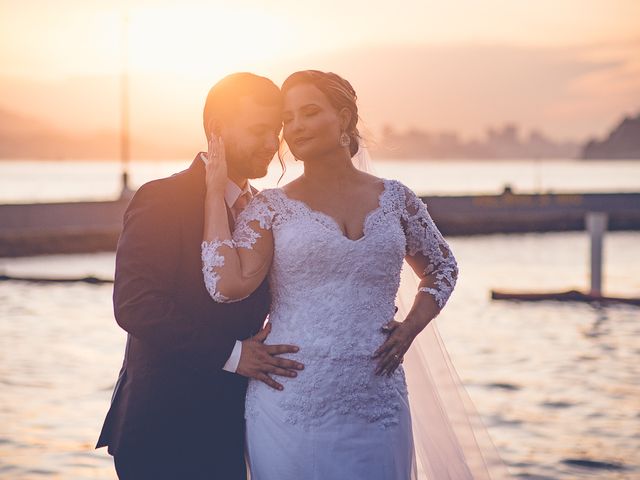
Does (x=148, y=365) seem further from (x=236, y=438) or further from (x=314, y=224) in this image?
(x=314, y=224)

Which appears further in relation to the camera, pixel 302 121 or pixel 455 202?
pixel 455 202

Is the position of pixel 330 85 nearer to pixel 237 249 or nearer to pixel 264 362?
pixel 237 249

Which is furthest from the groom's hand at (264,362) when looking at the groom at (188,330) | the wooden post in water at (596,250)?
the wooden post in water at (596,250)

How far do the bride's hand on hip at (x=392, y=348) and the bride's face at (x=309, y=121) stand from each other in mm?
637

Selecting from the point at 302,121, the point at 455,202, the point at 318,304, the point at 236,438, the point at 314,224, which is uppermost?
the point at 302,121

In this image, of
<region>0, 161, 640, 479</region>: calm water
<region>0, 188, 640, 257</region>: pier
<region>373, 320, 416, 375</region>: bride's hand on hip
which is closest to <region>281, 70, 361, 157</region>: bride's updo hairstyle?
<region>373, 320, 416, 375</region>: bride's hand on hip

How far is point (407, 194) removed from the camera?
3.37 meters

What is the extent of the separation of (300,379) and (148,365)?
1.69 feet

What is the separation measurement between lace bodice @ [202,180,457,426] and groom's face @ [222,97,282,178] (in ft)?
0.46

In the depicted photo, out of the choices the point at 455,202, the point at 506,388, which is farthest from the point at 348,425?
the point at 455,202

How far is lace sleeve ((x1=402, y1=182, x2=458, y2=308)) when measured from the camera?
Answer: 3371 millimetres

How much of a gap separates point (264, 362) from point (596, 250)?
14815mm

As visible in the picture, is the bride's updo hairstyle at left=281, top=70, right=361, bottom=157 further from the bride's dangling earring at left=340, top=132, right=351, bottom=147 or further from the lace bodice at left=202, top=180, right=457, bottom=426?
the lace bodice at left=202, top=180, right=457, bottom=426

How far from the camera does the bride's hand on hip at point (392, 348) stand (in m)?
3.17
